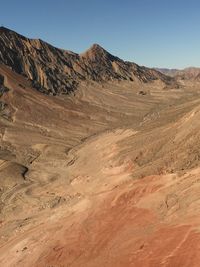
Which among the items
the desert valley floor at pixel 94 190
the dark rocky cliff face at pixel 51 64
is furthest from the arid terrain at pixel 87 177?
the dark rocky cliff face at pixel 51 64

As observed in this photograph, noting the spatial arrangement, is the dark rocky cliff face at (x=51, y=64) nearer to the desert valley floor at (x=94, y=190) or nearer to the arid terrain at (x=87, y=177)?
the arid terrain at (x=87, y=177)

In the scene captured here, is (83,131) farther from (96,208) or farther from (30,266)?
(30,266)

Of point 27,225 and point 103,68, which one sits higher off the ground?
point 103,68

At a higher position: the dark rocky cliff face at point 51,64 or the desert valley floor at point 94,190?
the dark rocky cliff face at point 51,64

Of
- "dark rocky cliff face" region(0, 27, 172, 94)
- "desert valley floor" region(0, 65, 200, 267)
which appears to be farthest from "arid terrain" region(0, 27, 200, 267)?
"dark rocky cliff face" region(0, 27, 172, 94)

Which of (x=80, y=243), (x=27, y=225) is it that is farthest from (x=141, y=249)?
(x=27, y=225)

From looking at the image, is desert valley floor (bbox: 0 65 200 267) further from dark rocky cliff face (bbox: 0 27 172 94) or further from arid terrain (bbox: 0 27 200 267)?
dark rocky cliff face (bbox: 0 27 172 94)
